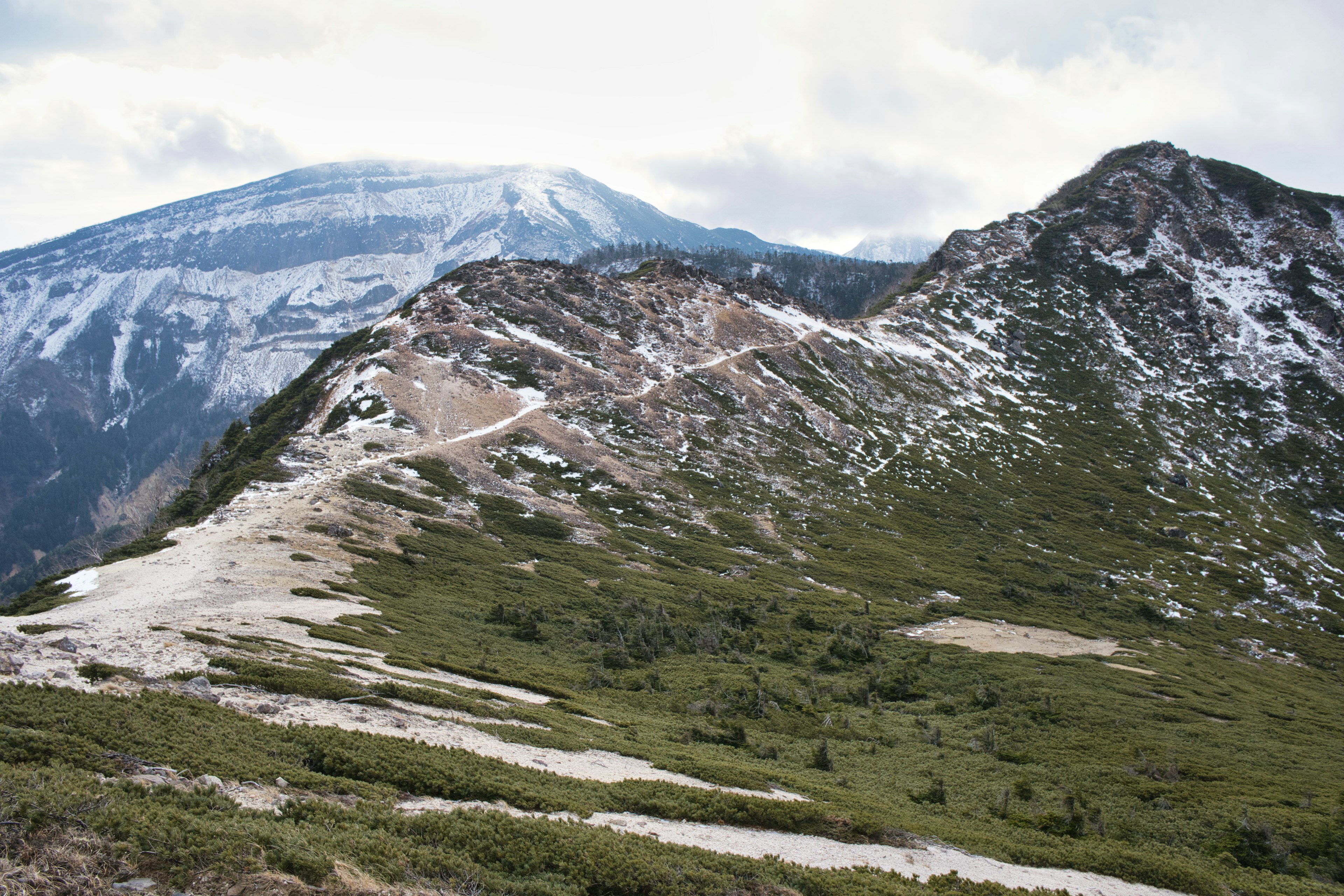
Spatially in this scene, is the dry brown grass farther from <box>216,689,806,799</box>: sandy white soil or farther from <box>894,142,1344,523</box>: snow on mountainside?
<box>894,142,1344,523</box>: snow on mountainside

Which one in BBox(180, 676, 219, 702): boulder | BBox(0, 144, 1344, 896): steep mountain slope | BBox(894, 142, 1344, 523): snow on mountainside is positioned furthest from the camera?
BBox(894, 142, 1344, 523): snow on mountainside

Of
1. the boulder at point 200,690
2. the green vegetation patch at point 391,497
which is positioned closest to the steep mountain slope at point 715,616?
the green vegetation patch at point 391,497

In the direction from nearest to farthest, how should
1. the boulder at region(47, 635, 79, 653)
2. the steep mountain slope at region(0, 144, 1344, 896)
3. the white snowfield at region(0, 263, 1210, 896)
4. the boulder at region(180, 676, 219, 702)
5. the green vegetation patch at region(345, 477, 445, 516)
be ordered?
the steep mountain slope at region(0, 144, 1344, 896) < the boulder at region(180, 676, 219, 702) < the white snowfield at region(0, 263, 1210, 896) < the boulder at region(47, 635, 79, 653) < the green vegetation patch at region(345, 477, 445, 516)

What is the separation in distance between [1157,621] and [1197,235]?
179m

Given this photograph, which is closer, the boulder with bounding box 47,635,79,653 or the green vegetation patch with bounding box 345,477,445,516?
the boulder with bounding box 47,635,79,653

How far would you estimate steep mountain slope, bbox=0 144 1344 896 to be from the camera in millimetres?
17359

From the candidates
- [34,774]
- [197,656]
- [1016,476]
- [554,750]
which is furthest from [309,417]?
[1016,476]

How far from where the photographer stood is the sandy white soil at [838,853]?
17.7 meters

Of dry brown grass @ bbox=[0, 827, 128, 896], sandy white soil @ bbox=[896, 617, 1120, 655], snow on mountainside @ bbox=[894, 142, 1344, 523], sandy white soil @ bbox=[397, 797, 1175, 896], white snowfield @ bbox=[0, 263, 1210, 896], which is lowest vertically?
sandy white soil @ bbox=[896, 617, 1120, 655]

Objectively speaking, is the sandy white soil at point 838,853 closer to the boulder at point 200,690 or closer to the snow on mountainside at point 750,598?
the snow on mountainside at point 750,598

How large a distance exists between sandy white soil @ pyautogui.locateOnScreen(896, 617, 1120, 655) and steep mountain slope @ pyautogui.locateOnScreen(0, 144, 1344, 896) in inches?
22.4

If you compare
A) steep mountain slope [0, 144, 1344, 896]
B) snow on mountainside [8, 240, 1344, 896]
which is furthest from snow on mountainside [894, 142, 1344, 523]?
steep mountain slope [0, 144, 1344, 896]

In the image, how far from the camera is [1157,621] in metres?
70.8

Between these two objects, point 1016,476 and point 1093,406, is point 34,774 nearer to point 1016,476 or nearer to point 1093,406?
point 1016,476
